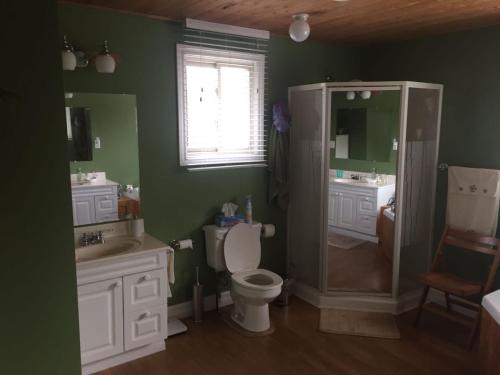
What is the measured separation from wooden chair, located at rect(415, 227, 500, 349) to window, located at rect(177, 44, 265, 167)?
5.72 ft

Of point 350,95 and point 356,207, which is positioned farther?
point 356,207

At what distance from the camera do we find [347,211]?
12.3 feet

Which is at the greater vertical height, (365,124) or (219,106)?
(219,106)

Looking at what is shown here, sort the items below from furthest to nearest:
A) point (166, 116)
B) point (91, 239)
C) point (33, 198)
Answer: point (166, 116) < point (91, 239) < point (33, 198)

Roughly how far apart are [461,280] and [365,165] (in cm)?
121

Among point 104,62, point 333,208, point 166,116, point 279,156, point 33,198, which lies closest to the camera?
point 33,198

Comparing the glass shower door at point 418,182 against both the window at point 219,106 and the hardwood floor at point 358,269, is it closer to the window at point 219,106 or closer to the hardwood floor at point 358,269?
the hardwood floor at point 358,269

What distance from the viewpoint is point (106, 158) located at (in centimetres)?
304

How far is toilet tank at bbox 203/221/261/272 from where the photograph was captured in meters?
3.46

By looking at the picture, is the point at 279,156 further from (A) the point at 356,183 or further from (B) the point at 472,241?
(B) the point at 472,241

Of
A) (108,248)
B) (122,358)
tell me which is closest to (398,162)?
(108,248)

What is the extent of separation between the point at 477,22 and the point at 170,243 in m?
2.99

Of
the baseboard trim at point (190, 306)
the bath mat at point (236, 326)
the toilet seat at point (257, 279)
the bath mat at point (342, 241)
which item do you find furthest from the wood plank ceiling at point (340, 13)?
the bath mat at point (236, 326)

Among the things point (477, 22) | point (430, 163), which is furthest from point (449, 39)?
point (430, 163)
